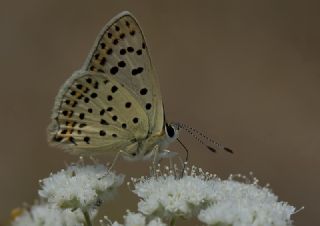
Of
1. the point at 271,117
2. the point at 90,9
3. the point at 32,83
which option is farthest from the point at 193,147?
the point at 90,9

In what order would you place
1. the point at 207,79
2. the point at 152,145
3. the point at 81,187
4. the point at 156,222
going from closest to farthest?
1. the point at 156,222
2. the point at 81,187
3. the point at 152,145
4. the point at 207,79

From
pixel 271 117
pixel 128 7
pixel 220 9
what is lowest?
pixel 271 117

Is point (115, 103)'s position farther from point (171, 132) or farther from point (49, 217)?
point (49, 217)

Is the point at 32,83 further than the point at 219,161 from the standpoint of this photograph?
Yes

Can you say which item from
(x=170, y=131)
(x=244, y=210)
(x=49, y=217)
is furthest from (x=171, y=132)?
(x=49, y=217)

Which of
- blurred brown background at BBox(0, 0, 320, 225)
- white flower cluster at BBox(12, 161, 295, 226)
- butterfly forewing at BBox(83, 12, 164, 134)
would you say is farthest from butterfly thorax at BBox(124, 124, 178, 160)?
blurred brown background at BBox(0, 0, 320, 225)

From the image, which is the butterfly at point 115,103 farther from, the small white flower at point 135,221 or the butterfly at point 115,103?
the small white flower at point 135,221

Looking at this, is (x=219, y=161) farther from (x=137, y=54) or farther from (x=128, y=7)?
(x=137, y=54)

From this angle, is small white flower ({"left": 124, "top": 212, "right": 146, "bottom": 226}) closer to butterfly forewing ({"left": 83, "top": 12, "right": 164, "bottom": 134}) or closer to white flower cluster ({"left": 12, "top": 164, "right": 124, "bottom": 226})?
white flower cluster ({"left": 12, "top": 164, "right": 124, "bottom": 226})
